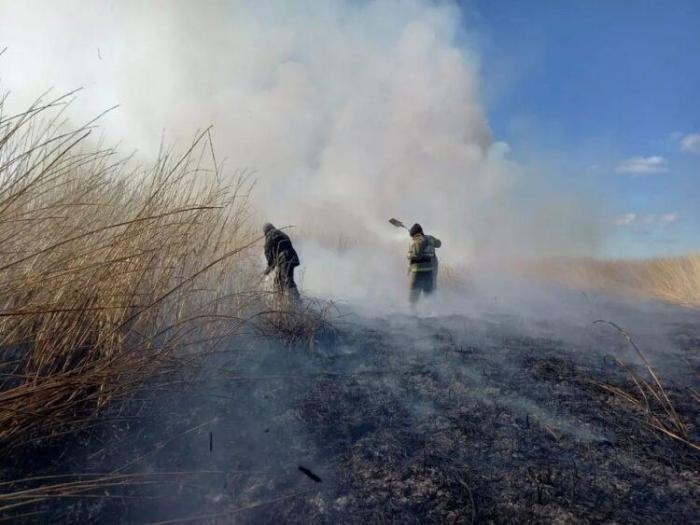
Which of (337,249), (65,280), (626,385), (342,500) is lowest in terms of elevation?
(342,500)

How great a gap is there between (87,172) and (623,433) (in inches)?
154

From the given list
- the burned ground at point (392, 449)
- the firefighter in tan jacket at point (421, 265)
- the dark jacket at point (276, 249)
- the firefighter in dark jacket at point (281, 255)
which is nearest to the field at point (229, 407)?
the burned ground at point (392, 449)

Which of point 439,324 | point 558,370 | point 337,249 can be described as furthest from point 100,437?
point 337,249

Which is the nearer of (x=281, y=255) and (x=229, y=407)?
(x=229, y=407)

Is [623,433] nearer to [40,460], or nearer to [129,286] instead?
[129,286]

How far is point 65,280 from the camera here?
188cm

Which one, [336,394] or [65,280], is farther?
[336,394]

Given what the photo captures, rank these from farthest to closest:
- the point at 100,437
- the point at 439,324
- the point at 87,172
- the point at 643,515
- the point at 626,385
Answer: the point at 439,324 → the point at 626,385 → the point at 87,172 → the point at 100,437 → the point at 643,515

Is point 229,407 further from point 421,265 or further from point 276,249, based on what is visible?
point 421,265

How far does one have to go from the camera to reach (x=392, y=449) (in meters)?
2.25

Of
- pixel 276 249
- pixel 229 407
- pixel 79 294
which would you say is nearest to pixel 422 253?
pixel 276 249

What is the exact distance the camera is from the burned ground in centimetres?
175

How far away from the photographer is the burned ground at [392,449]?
1.75m

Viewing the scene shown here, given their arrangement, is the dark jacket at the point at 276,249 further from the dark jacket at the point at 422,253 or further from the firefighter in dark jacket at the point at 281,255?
the dark jacket at the point at 422,253
